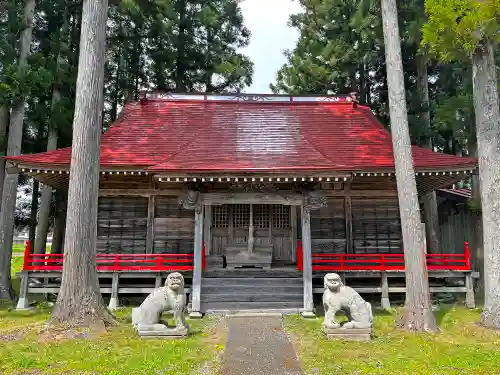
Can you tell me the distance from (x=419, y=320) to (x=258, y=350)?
3.51m

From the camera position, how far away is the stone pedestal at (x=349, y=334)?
6.85 m

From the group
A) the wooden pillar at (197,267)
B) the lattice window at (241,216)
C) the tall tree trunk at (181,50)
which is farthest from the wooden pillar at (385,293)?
the tall tree trunk at (181,50)

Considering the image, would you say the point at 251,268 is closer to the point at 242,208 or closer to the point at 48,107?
the point at 242,208

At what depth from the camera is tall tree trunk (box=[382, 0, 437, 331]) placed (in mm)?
7457

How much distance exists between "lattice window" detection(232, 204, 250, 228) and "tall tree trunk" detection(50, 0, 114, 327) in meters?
4.82

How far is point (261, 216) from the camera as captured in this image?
1161 cm

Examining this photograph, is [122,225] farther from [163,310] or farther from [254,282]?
[163,310]

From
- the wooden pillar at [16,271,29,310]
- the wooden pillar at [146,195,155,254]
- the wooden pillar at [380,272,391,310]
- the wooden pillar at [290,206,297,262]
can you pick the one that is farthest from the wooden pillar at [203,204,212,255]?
the wooden pillar at [380,272,391,310]

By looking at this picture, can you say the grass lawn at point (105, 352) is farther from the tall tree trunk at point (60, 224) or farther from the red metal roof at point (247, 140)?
the tall tree trunk at point (60, 224)

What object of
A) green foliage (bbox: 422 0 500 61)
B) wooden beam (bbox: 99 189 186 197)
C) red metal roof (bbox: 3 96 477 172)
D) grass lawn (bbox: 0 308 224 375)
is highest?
green foliage (bbox: 422 0 500 61)

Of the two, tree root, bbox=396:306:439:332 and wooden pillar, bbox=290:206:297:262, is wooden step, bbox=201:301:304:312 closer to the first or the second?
wooden pillar, bbox=290:206:297:262

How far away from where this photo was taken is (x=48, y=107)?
14266mm

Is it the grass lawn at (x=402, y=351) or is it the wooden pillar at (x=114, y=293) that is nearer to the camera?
the grass lawn at (x=402, y=351)

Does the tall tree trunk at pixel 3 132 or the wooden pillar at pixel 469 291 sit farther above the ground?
the tall tree trunk at pixel 3 132
